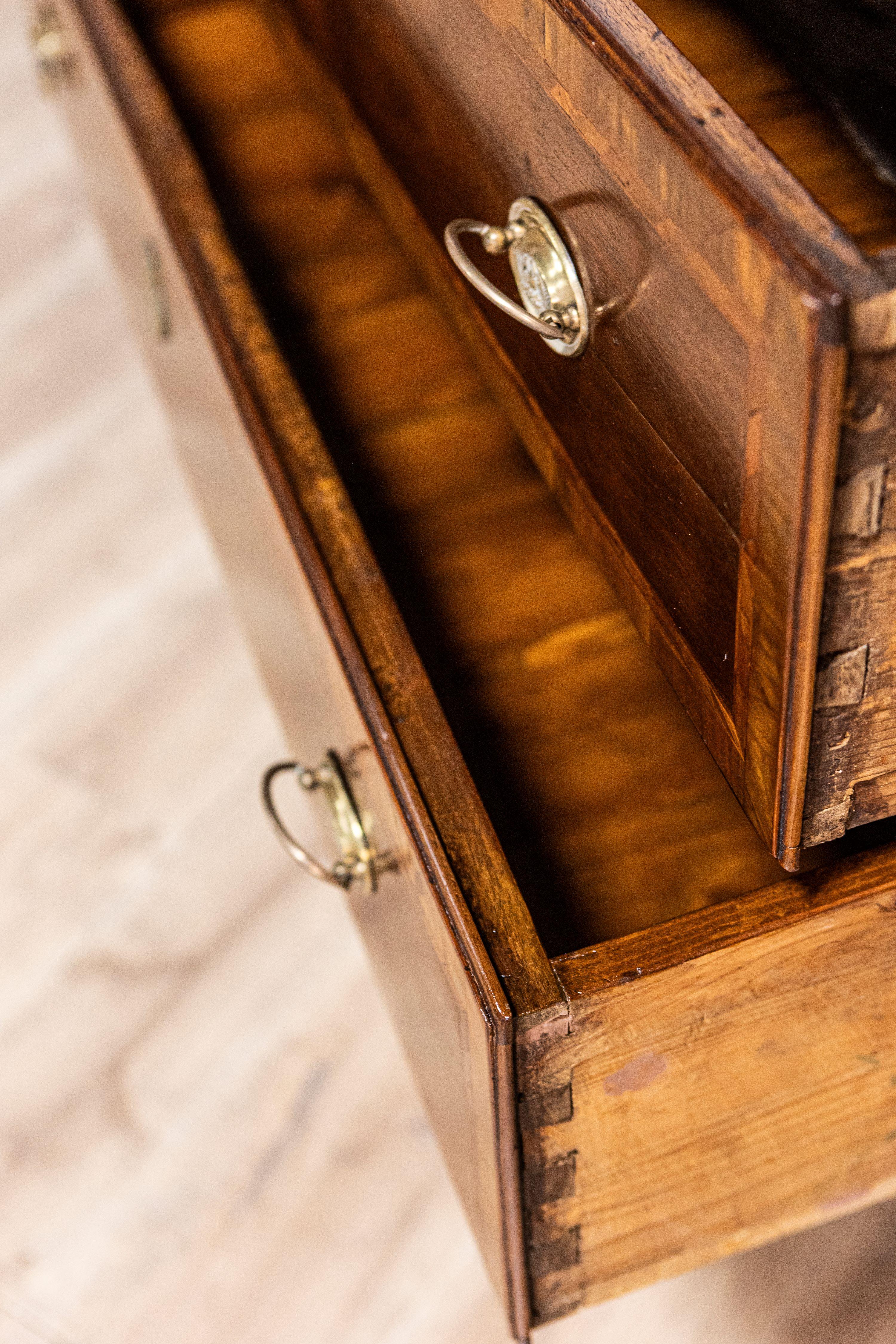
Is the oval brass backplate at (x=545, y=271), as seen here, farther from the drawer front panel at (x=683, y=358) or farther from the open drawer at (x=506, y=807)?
the open drawer at (x=506, y=807)

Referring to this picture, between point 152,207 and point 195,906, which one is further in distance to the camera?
point 195,906

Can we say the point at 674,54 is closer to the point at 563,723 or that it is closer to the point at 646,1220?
the point at 563,723

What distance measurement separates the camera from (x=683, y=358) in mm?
340

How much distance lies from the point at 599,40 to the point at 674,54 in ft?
0.08

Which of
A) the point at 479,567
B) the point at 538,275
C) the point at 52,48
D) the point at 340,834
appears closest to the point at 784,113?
the point at 538,275

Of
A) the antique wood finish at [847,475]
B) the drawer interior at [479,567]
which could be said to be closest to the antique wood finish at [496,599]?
the drawer interior at [479,567]

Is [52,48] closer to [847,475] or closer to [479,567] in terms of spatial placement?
[479,567]

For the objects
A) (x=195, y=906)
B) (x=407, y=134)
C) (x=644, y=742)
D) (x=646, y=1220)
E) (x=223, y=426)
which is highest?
(x=407, y=134)

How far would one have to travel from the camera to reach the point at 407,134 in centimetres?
60

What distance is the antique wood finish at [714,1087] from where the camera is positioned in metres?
0.40

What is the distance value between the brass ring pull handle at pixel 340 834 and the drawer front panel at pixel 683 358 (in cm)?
16

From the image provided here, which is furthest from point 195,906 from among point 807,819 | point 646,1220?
point 807,819

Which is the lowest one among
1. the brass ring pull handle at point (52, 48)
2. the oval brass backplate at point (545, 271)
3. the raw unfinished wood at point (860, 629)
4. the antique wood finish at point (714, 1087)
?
the antique wood finish at point (714, 1087)

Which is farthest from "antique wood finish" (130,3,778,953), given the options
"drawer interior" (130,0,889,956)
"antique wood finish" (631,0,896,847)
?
"antique wood finish" (631,0,896,847)
